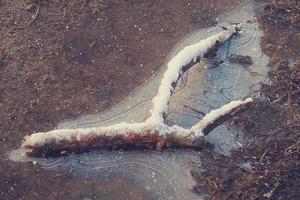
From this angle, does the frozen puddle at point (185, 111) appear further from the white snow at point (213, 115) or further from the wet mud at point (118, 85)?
the white snow at point (213, 115)

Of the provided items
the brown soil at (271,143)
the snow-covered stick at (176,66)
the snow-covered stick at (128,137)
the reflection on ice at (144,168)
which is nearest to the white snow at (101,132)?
the snow-covered stick at (128,137)

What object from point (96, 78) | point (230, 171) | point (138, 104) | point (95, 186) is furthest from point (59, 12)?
point (230, 171)

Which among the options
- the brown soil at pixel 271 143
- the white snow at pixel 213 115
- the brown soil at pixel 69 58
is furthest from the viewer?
the white snow at pixel 213 115

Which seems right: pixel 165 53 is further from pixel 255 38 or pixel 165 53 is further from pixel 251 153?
pixel 251 153

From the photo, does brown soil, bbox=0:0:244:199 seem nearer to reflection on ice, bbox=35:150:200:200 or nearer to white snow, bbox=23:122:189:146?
reflection on ice, bbox=35:150:200:200

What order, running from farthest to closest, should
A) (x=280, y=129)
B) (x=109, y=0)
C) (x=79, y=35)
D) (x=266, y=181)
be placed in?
(x=109, y=0)
(x=79, y=35)
(x=280, y=129)
(x=266, y=181)
